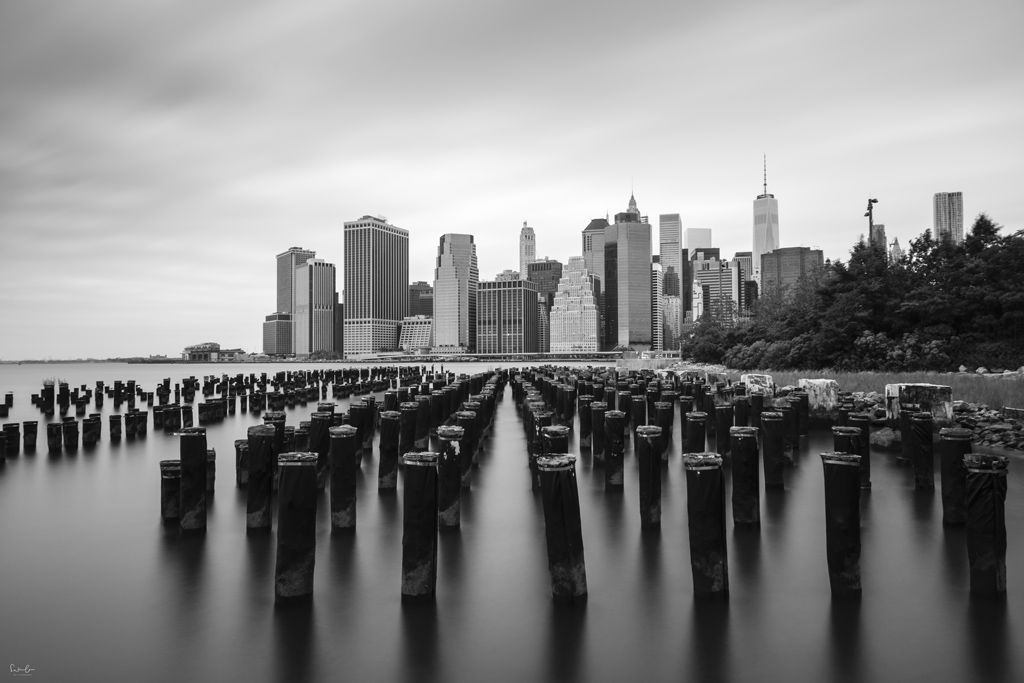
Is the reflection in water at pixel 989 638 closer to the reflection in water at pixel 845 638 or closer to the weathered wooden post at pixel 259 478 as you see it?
the reflection in water at pixel 845 638

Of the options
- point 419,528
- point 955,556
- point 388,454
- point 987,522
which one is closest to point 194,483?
point 388,454

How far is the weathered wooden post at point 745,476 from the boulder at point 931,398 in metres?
8.27

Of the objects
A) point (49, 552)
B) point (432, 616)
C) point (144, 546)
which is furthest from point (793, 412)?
point (49, 552)

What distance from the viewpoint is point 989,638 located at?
5598mm

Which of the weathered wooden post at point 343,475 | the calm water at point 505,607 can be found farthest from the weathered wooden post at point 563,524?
the weathered wooden post at point 343,475

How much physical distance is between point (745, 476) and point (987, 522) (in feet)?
9.95

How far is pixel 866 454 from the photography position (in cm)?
1130

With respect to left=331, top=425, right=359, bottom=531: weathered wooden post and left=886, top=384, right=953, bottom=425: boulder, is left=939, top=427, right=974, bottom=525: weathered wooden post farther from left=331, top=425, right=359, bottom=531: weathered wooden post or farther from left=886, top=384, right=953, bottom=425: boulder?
left=331, top=425, right=359, bottom=531: weathered wooden post

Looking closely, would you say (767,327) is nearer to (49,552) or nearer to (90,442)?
(90,442)

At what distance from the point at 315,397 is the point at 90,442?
22.5 meters

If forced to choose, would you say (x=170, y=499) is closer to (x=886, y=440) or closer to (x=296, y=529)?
(x=296, y=529)

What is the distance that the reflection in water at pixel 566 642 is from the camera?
17.2 feet

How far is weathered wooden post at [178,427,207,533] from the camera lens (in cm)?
872

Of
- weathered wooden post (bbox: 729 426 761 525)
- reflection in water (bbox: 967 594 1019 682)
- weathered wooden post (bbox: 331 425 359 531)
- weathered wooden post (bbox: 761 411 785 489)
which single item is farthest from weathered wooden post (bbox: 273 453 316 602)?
weathered wooden post (bbox: 761 411 785 489)
